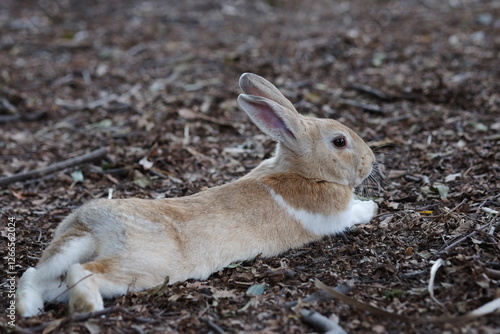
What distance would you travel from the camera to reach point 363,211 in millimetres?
5746

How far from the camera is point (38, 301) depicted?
14.9 feet

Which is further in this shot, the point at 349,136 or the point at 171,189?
the point at 171,189

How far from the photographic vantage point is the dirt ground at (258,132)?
14.5 feet

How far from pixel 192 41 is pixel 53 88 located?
3.67m

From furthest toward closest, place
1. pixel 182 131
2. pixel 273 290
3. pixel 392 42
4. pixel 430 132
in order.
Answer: pixel 392 42, pixel 182 131, pixel 430 132, pixel 273 290

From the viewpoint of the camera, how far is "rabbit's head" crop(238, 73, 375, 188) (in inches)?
221

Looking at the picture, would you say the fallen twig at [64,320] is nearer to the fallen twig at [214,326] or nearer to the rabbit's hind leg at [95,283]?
the rabbit's hind leg at [95,283]

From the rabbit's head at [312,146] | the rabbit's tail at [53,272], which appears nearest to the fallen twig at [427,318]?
the rabbit's head at [312,146]

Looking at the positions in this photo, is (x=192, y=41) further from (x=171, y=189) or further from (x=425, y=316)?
(x=425, y=316)

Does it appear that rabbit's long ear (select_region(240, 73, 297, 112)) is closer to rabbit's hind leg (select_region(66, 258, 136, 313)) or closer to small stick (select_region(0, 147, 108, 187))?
rabbit's hind leg (select_region(66, 258, 136, 313))

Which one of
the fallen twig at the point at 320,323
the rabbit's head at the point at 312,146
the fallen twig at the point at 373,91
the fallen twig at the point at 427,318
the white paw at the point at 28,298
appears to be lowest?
the white paw at the point at 28,298

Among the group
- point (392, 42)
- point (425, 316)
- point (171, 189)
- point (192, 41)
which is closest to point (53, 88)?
point (192, 41)

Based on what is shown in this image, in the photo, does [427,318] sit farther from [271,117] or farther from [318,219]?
[271,117]

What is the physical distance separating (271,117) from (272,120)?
0.04 meters
